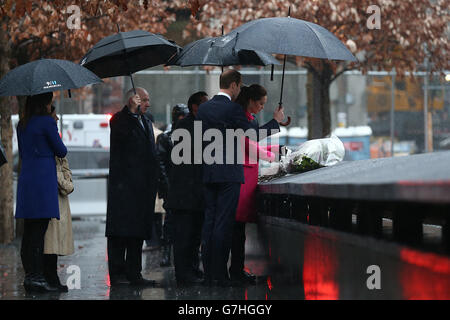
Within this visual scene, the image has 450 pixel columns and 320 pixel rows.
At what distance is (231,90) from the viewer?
874cm

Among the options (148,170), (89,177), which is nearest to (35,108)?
(148,170)

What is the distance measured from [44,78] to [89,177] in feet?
41.5

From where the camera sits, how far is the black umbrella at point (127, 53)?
9.43m

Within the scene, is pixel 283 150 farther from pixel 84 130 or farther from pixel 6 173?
pixel 84 130

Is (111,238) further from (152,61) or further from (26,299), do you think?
(152,61)

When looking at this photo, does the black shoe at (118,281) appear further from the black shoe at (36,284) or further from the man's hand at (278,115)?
the man's hand at (278,115)

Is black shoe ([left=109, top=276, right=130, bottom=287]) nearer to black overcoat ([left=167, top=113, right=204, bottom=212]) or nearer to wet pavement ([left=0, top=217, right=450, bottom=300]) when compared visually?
wet pavement ([left=0, top=217, right=450, bottom=300])

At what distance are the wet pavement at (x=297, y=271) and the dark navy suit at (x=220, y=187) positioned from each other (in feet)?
1.06

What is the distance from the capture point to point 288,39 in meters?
8.68

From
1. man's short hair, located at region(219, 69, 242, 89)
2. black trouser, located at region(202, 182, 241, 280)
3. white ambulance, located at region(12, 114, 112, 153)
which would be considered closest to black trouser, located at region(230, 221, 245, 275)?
black trouser, located at region(202, 182, 241, 280)

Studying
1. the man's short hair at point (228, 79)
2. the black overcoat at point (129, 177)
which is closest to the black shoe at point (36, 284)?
the black overcoat at point (129, 177)

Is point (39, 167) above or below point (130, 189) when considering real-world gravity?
above
